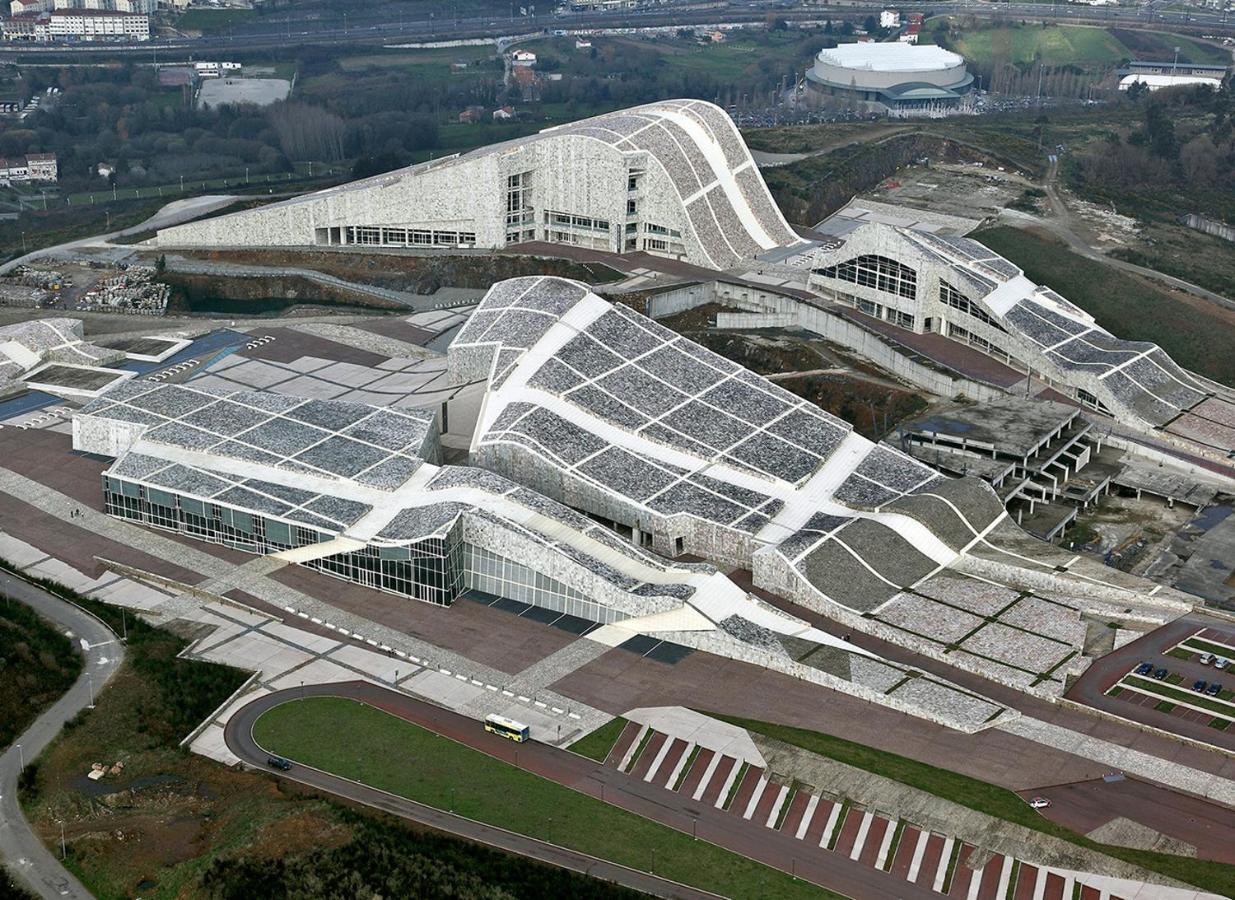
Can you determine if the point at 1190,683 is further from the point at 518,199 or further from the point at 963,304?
the point at 518,199

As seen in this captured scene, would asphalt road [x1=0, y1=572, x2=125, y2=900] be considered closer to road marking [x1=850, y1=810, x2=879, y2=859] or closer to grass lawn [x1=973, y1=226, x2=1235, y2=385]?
road marking [x1=850, y1=810, x2=879, y2=859]

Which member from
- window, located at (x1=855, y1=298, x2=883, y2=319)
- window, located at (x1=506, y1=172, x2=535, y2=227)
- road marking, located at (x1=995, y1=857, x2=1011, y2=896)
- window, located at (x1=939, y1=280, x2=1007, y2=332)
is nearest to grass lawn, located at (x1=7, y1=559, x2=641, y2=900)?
road marking, located at (x1=995, y1=857, x2=1011, y2=896)

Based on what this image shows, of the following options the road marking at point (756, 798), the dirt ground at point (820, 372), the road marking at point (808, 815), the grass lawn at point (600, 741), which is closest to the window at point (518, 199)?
the dirt ground at point (820, 372)

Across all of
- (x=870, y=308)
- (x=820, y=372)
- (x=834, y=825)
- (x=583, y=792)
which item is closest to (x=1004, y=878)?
(x=834, y=825)

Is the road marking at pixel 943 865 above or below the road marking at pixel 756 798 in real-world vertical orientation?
below

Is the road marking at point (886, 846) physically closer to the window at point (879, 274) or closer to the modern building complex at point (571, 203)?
the window at point (879, 274)

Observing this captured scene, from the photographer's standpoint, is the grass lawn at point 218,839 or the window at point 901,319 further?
the window at point 901,319
